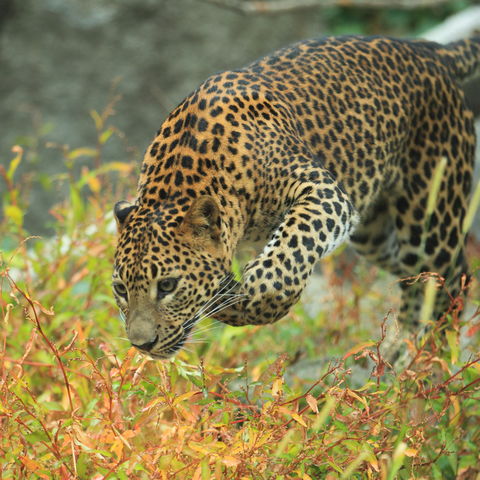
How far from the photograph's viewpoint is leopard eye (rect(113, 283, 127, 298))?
4.54 meters

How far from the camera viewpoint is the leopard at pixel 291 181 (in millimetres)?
4504

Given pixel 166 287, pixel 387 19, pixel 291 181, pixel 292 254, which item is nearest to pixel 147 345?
pixel 166 287

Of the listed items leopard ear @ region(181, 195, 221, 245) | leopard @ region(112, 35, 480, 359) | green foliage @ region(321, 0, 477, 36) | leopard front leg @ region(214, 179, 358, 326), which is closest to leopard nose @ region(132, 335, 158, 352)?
leopard @ region(112, 35, 480, 359)

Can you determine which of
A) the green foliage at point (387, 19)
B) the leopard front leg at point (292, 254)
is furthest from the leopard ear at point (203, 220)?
the green foliage at point (387, 19)

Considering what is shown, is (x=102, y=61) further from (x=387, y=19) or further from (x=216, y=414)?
(x=216, y=414)

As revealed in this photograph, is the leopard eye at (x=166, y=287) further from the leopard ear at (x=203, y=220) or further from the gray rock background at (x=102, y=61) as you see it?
the gray rock background at (x=102, y=61)

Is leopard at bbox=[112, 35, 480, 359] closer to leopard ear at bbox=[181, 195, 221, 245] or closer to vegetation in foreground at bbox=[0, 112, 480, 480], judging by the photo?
leopard ear at bbox=[181, 195, 221, 245]

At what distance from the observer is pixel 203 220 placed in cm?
455

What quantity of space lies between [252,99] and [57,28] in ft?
27.5

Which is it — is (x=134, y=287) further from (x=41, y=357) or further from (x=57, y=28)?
(x=57, y=28)

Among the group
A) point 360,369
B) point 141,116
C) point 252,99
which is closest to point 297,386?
point 360,369

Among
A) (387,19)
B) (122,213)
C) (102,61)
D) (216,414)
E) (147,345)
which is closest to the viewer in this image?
(216,414)

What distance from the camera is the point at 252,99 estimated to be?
5176mm

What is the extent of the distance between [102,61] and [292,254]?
29.9ft
